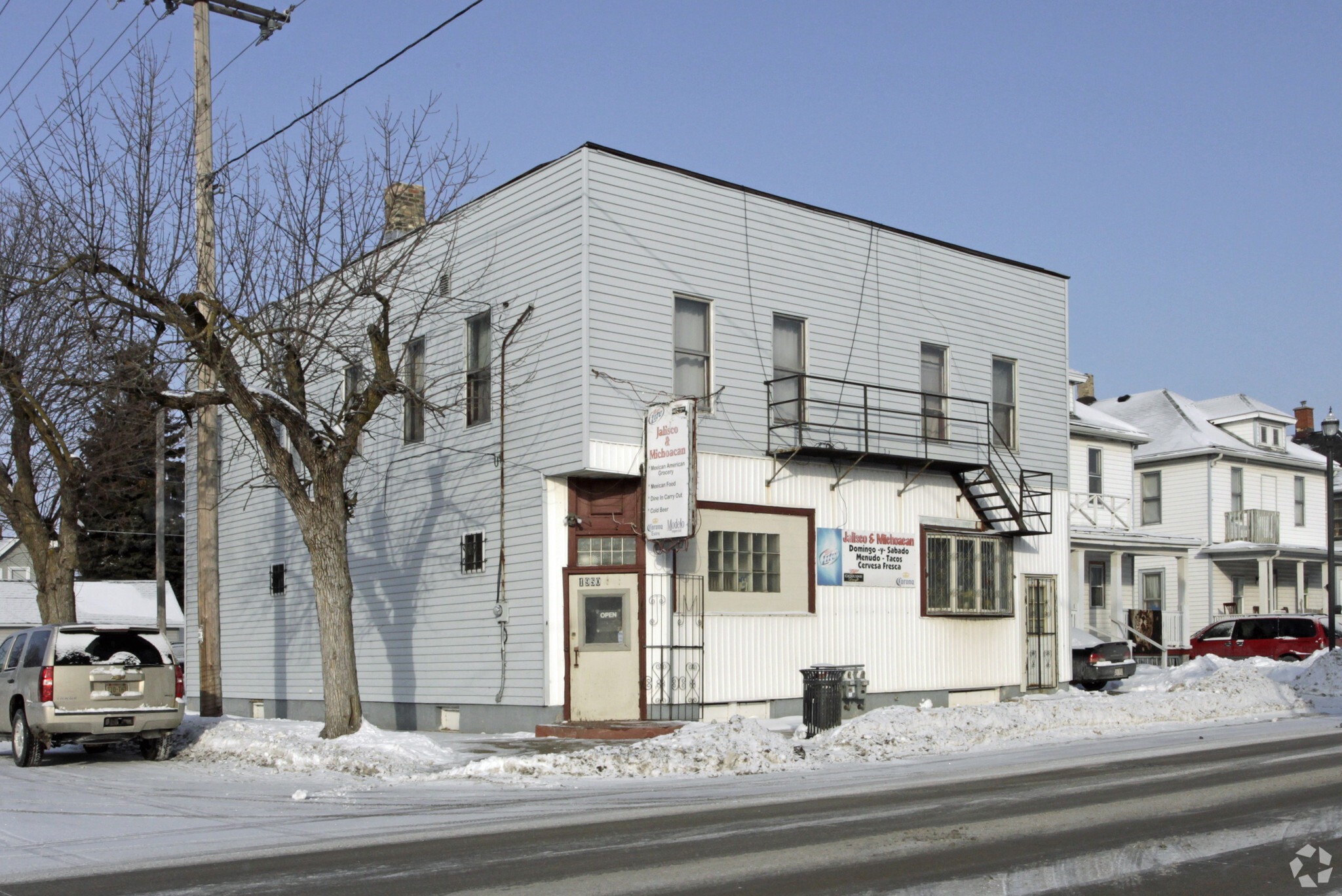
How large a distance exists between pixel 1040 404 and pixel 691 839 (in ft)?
60.6

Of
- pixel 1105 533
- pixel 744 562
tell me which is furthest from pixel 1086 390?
pixel 744 562

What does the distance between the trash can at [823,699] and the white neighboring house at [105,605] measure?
45951 mm

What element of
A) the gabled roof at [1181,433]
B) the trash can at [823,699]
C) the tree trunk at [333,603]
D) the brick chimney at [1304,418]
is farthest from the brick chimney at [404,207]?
the brick chimney at [1304,418]

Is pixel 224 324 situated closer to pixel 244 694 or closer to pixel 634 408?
pixel 634 408

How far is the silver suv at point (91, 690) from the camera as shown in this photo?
16.1m

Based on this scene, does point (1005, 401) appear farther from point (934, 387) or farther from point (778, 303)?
point (778, 303)

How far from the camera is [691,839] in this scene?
9484 millimetres

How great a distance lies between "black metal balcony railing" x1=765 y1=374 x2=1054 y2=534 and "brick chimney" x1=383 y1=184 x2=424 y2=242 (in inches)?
252

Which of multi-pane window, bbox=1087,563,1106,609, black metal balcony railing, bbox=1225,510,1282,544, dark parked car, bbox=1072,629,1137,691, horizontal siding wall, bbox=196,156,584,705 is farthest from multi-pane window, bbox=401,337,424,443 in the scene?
black metal balcony railing, bbox=1225,510,1282,544

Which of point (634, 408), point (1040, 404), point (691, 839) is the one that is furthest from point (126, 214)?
point (1040, 404)

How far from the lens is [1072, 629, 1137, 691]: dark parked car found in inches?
1064

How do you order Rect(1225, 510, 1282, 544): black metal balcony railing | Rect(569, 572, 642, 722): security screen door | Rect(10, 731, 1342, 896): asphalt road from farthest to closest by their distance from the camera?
Rect(1225, 510, 1282, 544): black metal balcony railing
Rect(569, 572, 642, 722): security screen door
Rect(10, 731, 1342, 896): asphalt road

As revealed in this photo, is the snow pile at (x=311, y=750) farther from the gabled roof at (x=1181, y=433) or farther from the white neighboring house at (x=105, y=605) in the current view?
the white neighboring house at (x=105, y=605)
